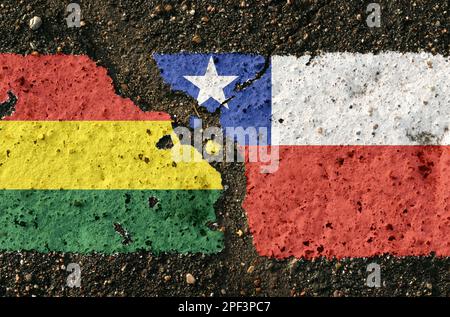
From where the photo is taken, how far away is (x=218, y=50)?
2797 mm

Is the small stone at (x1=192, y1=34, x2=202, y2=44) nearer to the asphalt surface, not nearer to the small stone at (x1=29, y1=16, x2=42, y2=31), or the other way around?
the asphalt surface

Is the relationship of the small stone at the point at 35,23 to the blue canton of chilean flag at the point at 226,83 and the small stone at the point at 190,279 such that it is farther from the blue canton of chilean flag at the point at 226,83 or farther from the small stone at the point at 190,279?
the small stone at the point at 190,279

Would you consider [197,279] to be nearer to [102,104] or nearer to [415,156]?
[102,104]

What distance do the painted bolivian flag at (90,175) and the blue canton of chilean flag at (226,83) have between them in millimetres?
243

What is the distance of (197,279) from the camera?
9.16 feet

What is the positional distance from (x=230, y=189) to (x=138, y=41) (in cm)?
95

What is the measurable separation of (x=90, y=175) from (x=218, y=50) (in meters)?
0.96

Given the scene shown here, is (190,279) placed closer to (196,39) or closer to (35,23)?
(196,39)

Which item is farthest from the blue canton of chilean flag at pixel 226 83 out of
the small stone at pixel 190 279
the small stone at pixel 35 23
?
the small stone at pixel 190 279

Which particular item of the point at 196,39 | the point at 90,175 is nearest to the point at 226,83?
the point at 196,39

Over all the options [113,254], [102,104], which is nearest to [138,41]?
[102,104]

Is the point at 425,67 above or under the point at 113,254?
above

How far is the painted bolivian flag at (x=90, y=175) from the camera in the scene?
276 cm

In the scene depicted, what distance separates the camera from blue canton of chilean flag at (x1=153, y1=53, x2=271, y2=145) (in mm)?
2768
